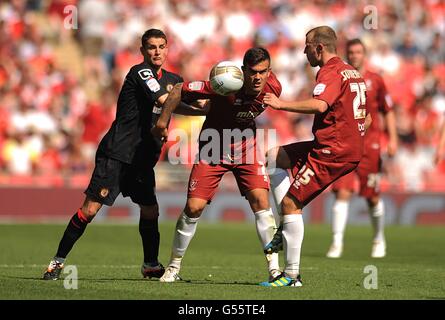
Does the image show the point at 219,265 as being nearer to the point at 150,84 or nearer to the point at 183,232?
the point at 183,232

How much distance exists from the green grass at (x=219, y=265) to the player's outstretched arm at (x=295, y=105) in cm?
161

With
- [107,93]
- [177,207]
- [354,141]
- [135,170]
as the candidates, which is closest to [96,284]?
[135,170]

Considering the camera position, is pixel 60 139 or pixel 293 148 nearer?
pixel 293 148

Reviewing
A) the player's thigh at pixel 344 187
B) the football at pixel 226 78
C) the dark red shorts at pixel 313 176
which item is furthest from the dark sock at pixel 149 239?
the player's thigh at pixel 344 187

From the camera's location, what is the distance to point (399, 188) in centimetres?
2239

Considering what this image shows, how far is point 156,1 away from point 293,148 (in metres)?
15.7

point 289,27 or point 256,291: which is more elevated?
point 289,27

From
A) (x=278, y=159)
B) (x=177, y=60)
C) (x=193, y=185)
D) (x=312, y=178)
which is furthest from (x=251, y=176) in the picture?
(x=177, y=60)

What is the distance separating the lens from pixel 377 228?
49.7 feet

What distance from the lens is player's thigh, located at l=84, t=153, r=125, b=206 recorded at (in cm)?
1088

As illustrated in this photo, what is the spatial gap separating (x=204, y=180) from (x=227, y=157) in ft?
1.05

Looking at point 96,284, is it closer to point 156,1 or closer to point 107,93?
point 107,93

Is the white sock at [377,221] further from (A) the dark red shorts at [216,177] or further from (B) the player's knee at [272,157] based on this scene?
(A) the dark red shorts at [216,177]

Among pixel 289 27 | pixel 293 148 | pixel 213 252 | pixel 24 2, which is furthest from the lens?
pixel 289 27
